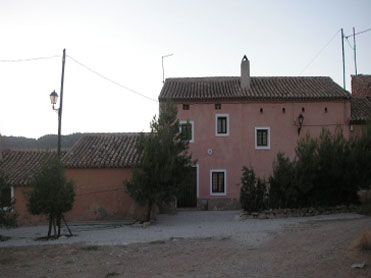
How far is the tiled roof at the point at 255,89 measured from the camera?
2344 centimetres

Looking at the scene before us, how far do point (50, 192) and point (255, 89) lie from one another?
1390 centimetres

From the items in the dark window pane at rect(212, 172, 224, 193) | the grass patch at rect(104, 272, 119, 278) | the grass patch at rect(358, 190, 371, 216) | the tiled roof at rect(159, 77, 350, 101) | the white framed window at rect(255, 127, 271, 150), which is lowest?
the grass patch at rect(104, 272, 119, 278)

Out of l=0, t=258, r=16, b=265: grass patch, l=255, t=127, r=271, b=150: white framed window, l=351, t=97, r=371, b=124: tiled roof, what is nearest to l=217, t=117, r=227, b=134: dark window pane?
l=255, t=127, r=271, b=150: white framed window

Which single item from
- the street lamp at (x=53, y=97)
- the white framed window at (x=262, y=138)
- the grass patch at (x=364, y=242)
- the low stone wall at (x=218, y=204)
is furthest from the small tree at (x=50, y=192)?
the white framed window at (x=262, y=138)

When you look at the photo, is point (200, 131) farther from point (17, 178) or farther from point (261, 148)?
point (17, 178)

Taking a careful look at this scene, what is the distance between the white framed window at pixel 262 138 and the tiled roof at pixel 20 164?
1133 cm

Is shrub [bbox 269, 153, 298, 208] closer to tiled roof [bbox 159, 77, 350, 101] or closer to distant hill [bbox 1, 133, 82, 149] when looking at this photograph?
tiled roof [bbox 159, 77, 350, 101]

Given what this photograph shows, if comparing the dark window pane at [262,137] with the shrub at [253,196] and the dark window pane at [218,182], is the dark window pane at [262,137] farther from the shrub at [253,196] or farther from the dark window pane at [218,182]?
the shrub at [253,196]

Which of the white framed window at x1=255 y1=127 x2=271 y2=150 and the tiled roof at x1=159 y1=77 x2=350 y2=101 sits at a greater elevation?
the tiled roof at x1=159 y1=77 x2=350 y2=101

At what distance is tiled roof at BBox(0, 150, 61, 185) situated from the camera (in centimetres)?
1940

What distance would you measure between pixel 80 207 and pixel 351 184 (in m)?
12.7

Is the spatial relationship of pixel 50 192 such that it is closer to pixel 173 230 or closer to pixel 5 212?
pixel 5 212

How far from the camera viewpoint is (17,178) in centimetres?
1945

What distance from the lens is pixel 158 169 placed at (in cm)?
1745
